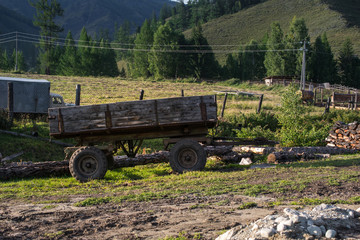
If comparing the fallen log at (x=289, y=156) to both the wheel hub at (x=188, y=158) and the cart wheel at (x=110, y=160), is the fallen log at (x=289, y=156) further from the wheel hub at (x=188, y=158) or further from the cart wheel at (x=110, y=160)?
the cart wheel at (x=110, y=160)

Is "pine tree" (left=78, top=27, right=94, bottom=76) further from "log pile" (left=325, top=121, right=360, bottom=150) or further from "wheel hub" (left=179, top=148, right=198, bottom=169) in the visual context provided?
"wheel hub" (left=179, top=148, right=198, bottom=169)

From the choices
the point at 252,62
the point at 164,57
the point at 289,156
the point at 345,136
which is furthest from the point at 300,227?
the point at 252,62

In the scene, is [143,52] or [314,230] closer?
[314,230]

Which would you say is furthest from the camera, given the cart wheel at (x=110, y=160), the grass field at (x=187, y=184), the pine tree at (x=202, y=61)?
the pine tree at (x=202, y=61)

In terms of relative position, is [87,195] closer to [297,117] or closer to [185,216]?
[185,216]

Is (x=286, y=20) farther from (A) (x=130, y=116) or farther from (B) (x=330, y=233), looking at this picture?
(B) (x=330, y=233)

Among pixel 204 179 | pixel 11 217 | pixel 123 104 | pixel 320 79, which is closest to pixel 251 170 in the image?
pixel 204 179

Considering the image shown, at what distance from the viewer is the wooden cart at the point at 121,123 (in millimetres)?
10252

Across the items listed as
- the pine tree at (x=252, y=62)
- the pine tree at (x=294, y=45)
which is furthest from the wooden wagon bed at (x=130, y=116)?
the pine tree at (x=252, y=62)

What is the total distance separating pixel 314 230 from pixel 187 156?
6279 mm

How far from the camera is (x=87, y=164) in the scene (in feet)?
33.7

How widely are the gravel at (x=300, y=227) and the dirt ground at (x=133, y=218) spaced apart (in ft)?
1.02

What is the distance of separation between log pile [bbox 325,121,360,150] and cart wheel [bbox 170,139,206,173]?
25.8 feet

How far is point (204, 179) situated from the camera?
934 centimetres
